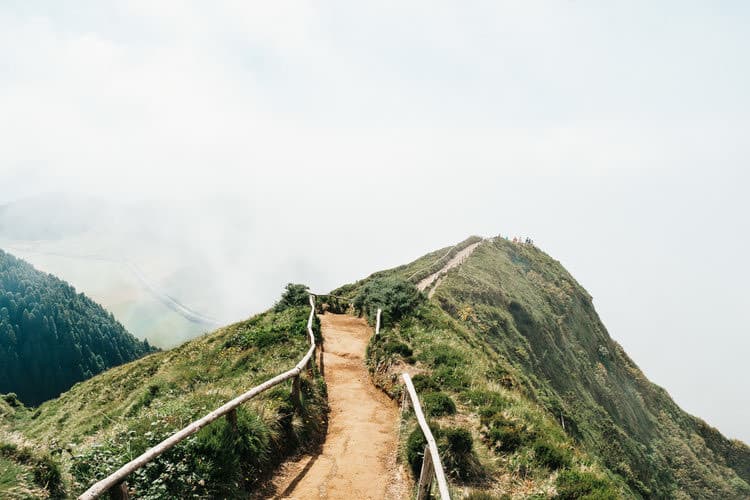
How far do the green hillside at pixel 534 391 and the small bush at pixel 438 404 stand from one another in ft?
0.11

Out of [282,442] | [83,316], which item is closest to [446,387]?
[282,442]

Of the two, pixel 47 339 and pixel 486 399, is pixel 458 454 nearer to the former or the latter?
pixel 486 399

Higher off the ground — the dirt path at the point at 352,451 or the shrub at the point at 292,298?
the shrub at the point at 292,298

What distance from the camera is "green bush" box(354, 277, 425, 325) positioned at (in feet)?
74.9

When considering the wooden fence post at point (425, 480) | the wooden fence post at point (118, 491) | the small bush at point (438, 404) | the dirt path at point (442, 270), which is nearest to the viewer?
the wooden fence post at point (118, 491)

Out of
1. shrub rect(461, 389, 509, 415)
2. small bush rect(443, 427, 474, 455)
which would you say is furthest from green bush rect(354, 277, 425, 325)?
small bush rect(443, 427, 474, 455)

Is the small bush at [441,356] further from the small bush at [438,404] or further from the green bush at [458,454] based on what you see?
the green bush at [458,454]

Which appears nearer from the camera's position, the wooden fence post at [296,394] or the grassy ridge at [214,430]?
the grassy ridge at [214,430]

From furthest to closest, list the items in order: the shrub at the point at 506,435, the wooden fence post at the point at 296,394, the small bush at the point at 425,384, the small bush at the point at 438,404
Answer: the small bush at the point at 425,384, the wooden fence post at the point at 296,394, the small bush at the point at 438,404, the shrub at the point at 506,435

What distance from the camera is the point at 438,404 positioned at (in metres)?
11.3

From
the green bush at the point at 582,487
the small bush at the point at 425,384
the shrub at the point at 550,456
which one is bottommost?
the green bush at the point at 582,487

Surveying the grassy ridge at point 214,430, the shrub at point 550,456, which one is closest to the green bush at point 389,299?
the grassy ridge at point 214,430

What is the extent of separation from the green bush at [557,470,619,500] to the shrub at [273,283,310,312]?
68.9ft

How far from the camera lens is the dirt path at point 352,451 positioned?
8719 millimetres
